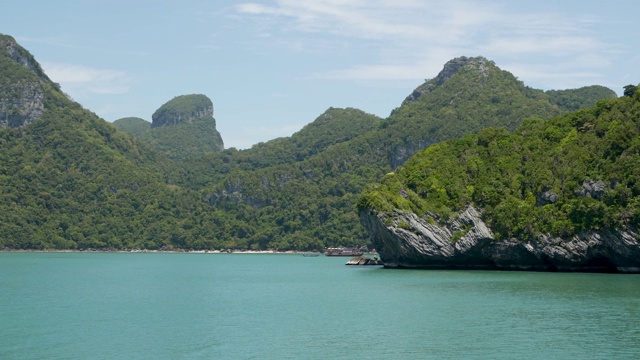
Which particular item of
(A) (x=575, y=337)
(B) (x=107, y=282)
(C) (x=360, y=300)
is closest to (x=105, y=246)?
(B) (x=107, y=282)

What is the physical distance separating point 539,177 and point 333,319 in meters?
47.2

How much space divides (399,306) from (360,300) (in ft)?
17.1

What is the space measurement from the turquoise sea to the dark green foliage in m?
7.68

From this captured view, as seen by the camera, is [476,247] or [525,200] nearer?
[476,247]

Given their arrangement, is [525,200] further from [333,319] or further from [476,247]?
[333,319]

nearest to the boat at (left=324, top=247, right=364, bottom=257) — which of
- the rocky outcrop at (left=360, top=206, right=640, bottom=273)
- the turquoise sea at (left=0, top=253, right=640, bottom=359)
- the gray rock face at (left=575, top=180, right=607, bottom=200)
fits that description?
the rocky outcrop at (left=360, top=206, right=640, bottom=273)

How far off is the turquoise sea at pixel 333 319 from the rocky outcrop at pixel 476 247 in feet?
11.6

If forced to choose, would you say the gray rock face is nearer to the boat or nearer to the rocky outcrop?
the rocky outcrop

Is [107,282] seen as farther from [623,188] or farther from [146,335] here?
[623,188]

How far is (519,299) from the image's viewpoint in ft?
191

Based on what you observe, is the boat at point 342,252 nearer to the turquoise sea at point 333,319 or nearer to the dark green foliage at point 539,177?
the dark green foliage at point 539,177

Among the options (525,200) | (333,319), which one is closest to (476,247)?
(525,200)

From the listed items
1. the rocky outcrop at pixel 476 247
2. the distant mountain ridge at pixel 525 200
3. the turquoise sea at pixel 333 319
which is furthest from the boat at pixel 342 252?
the turquoise sea at pixel 333 319

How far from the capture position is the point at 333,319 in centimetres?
5062
